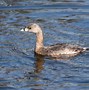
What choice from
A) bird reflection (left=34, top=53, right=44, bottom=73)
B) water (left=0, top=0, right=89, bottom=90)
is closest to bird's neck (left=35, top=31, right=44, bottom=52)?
water (left=0, top=0, right=89, bottom=90)

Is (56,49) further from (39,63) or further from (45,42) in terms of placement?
(45,42)

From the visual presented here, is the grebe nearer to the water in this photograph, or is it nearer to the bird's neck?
the bird's neck

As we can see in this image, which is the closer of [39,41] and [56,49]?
[56,49]

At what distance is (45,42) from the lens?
64.3 feet

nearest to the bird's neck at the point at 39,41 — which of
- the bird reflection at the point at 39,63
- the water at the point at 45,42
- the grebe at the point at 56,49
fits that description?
the grebe at the point at 56,49

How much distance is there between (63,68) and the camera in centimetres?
1652

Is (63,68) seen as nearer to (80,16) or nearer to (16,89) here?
(16,89)

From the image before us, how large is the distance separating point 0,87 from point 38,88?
3.08ft

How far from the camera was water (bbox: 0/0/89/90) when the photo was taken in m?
15.4

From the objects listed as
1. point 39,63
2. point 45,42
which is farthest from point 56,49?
point 45,42

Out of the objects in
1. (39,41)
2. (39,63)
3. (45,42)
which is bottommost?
(39,63)

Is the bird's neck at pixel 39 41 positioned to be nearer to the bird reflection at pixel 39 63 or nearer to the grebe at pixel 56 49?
the grebe at pixel 56 49

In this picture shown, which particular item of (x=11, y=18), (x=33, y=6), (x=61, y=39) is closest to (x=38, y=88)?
(x=61, y=39)

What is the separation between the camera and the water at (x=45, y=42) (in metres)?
15.4
